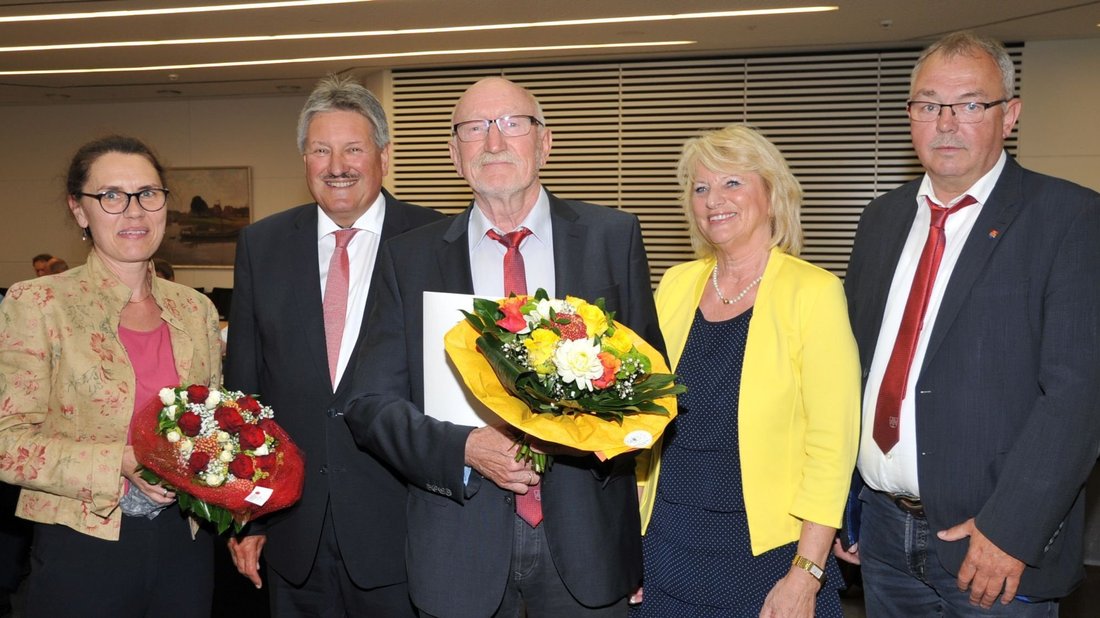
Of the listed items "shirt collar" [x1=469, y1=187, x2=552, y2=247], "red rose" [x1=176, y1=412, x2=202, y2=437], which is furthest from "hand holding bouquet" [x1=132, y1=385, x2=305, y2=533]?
"shirt collar" [x1=469, y1=187, x2=552, y2=247]

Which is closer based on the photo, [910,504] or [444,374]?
[444,374]

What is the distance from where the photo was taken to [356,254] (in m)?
2.80

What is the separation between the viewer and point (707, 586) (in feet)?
7.83

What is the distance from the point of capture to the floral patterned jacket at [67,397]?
2.23 metres

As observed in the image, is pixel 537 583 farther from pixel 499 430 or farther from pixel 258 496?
pixel 258 496

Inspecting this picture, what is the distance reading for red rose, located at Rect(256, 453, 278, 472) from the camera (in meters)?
2.28

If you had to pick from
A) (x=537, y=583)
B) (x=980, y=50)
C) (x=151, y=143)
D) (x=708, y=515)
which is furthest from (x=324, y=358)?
(x=151, y=143)

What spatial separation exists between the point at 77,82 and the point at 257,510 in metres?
12.4

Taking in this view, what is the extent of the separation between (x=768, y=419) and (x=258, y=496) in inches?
54.9

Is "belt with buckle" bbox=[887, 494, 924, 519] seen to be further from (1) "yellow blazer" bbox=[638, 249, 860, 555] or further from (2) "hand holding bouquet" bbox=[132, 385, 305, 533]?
(2) "hand holding bouquet" bbox=[132, 385, 305, 533]

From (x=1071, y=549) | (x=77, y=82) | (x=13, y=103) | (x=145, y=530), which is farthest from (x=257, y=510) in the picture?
(x=13, y=103)

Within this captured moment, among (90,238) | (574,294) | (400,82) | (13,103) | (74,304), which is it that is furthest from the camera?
(13,103)

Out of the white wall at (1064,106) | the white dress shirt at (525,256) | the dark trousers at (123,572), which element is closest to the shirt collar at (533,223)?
the white dress shirt at (525,256)

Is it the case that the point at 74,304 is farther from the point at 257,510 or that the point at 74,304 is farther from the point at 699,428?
the point at 699,428
